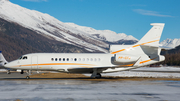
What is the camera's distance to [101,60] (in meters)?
33.8

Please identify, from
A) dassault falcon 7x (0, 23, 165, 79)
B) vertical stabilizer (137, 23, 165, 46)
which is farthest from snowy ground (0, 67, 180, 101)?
vertical stabilizer (137, 23, 165, 46)

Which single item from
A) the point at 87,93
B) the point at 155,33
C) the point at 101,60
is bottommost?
the point at 87,93

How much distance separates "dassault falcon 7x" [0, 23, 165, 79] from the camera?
32719 mm

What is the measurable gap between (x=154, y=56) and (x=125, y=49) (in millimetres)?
4128

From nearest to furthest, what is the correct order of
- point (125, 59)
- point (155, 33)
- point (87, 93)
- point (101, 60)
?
1. point (87, 93)
2. point (125, 59)
3. point (155, 33)
4. point (101, 60)

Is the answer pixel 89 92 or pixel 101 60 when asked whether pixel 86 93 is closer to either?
pixel 89 92

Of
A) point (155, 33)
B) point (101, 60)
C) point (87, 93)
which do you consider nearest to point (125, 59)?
point (101, 60)

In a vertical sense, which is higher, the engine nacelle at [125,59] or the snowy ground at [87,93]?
the engine nacelle at [125,59]

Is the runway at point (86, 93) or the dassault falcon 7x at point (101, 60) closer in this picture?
the runway at point (86, 93)

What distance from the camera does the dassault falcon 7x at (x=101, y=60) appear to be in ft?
107

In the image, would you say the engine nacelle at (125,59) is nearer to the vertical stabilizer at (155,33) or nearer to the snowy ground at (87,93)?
the vertical stabilizer at (155,33)

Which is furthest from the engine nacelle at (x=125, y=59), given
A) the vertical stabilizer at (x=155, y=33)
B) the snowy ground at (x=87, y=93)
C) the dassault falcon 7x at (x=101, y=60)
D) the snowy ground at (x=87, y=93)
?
the snowy ground at (x=87, y=93)

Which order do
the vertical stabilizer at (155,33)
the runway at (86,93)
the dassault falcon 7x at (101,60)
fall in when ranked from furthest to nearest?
the vertical stabilizer at (155,33)
the dassault falcon 7x at (101,60)
the runway at (86,93)

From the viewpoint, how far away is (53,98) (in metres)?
15.4
